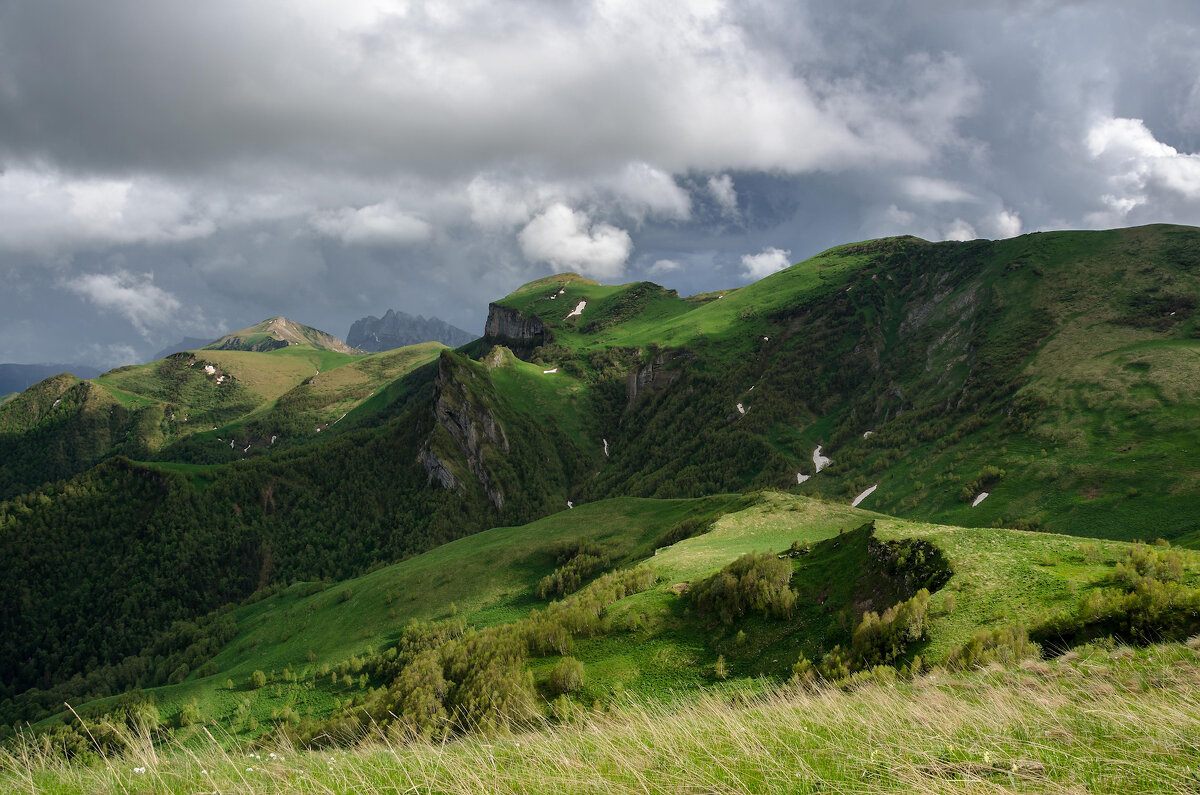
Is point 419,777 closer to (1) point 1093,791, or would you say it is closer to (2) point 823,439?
(1) point 1093,791

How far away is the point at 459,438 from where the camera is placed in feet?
629

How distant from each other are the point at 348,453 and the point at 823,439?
173712 millimetres

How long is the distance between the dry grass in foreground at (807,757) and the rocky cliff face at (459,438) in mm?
176743

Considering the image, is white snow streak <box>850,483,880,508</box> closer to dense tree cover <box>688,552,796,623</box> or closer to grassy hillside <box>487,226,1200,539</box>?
grassy hillside <box>487,226,1200,539</box>

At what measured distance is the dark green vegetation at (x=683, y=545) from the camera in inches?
894

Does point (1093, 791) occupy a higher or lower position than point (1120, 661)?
higher

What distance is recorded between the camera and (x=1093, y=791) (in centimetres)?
525

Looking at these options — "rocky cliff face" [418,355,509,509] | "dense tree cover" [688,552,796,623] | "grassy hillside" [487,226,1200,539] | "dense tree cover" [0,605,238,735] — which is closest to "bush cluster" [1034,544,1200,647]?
"dense tree cover" [688,552,796,623]

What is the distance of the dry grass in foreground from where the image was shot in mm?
5844

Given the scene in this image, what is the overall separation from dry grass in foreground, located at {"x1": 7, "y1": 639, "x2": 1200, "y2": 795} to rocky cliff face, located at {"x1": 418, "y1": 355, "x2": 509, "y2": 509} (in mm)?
176743

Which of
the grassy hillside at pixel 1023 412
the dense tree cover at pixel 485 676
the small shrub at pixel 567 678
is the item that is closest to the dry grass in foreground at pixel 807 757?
the dense tree cover at pixel 485 676

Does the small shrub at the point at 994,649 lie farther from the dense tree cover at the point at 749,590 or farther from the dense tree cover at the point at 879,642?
the dense tree cover at the point at 749,590

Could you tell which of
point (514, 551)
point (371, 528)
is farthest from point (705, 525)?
point (371, 528)

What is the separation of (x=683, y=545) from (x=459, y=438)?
15418cm
